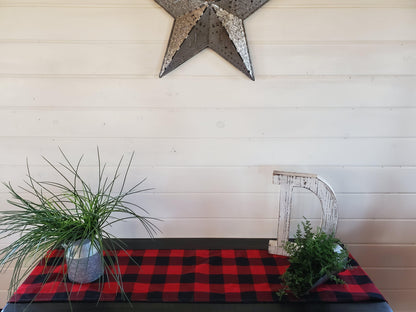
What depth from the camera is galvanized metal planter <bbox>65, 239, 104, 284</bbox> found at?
3.15ft

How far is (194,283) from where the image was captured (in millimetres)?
1005

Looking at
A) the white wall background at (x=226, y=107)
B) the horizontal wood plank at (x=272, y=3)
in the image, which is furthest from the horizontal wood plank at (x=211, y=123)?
the horizontal wood plank at (x=272, y=3)

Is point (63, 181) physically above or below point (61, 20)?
below

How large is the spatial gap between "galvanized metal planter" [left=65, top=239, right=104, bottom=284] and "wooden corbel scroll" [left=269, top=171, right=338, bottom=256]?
24.1 inches

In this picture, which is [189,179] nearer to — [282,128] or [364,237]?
[282,128]

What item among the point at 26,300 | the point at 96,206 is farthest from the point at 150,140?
the point at 26,300

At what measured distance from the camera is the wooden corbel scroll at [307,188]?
1.10 m

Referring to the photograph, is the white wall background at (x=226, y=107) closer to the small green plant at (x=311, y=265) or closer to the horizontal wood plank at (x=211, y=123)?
the horizontal wood plank at (x=211, y=123)

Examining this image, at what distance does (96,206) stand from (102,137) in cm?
34

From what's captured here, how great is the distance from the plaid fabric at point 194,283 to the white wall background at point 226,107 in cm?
20

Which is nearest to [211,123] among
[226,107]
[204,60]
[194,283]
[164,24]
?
[226,107]

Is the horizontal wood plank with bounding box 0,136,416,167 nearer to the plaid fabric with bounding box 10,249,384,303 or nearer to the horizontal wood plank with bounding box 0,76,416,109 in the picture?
the horizontal wood plank with bounding box 0,76,416,109

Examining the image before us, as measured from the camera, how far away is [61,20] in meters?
1.14

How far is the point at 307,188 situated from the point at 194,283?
494 mm
